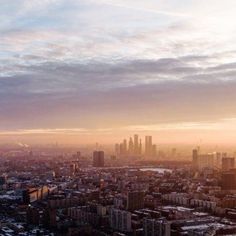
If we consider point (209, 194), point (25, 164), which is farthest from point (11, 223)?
point (25, 164)

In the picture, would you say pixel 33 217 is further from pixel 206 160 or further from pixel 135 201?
pixel 206 160

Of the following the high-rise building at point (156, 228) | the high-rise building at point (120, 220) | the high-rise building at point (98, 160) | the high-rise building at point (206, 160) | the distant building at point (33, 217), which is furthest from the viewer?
the high-rise building at point (206, 160)

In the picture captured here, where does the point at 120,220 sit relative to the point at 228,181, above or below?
below

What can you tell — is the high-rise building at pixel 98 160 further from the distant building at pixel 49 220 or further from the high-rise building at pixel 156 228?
the high-rise building at pixel 156 228

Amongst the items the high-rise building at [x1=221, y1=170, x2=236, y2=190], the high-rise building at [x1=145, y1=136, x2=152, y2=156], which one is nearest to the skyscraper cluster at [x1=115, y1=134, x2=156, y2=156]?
the high-rise building at [x1=145, y1=136, x2=152, y2=156]

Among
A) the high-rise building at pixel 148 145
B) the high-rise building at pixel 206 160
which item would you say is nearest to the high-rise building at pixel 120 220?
the high-rise building at pixel 206 160

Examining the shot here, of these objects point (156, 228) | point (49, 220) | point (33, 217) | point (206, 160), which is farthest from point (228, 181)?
point (206, 160)

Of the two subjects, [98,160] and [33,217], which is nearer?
[33,217]

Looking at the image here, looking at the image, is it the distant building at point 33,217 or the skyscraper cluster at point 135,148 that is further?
the skyscraper cluster at point 135,148

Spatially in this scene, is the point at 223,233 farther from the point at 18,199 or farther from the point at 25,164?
the point at 25,164

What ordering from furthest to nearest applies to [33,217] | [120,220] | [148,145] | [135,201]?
[148,145]
[135,201]
[33,217]
[120,220]

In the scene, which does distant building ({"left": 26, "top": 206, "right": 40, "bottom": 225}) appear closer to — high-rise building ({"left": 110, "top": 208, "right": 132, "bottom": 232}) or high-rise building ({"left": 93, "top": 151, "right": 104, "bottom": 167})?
high-rise building ({"left": 110, "top": 208, "right": 132, "bottom": 232})
